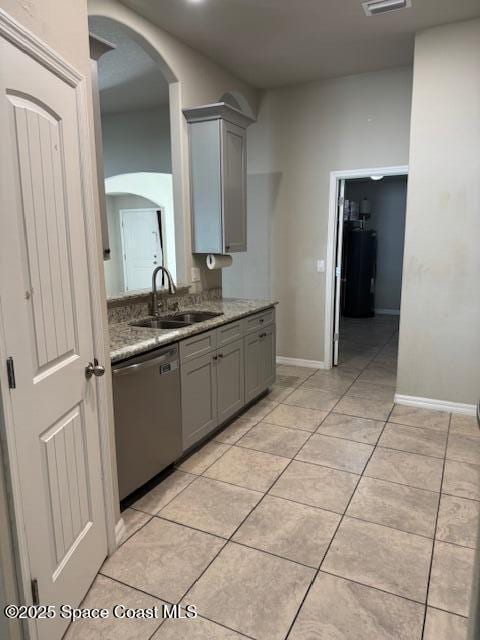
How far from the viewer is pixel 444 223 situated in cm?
362

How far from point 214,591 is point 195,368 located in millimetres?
1356

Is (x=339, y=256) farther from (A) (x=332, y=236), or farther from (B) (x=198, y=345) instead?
(B) (x=198, y=345)

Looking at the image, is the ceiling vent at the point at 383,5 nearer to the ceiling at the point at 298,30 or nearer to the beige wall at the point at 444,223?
the ceiling at the point at 298,30

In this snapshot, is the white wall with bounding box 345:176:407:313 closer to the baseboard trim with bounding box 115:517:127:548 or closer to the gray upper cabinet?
the gray upper cabinet

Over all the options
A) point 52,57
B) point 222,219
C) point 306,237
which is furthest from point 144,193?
point 52,57

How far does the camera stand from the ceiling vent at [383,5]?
9.97ft

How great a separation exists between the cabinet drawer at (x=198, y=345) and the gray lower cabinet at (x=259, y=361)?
556 mm

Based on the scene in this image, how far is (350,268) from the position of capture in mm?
8109

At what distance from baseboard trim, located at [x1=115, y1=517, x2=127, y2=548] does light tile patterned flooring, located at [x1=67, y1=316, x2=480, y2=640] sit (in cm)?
5

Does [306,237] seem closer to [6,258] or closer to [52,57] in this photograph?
[52,57]

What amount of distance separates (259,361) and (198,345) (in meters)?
1.08

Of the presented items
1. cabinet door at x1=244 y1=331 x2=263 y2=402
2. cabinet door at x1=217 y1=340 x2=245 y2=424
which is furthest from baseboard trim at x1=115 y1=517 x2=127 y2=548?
cabinet door at x1=244 y1=331 x2=263 y2=402

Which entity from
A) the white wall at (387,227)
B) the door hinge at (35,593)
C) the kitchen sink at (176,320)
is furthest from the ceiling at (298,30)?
the white wall at (387,227)

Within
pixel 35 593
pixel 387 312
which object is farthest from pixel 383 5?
pixel 387 312
